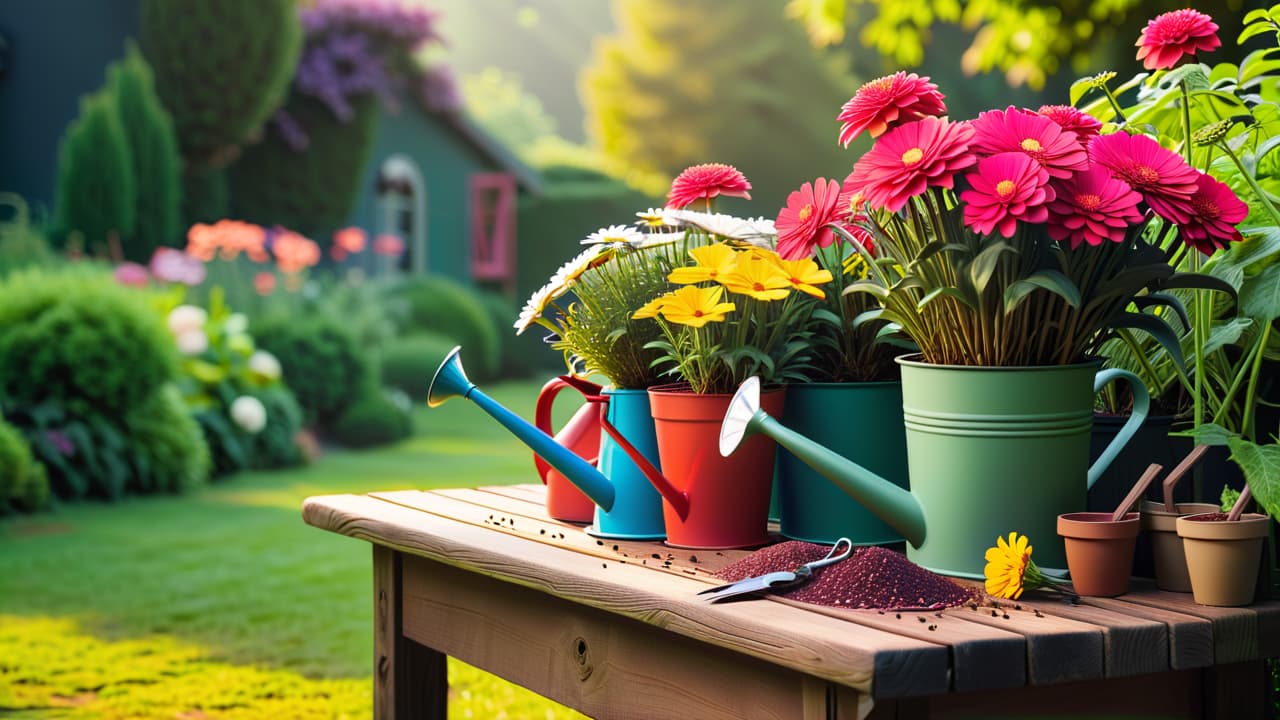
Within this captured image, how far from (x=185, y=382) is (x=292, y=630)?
3871 mm

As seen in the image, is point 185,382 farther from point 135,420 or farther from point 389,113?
point 389,113

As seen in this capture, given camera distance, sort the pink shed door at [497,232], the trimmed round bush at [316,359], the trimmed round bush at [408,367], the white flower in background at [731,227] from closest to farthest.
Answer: the white flower in background at [731,227] < the trimmed round bush at [316,359] < the trimmed round bush at [408,367] < the pink shed door at [497,232]

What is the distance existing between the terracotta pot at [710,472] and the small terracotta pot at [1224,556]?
0.50 m

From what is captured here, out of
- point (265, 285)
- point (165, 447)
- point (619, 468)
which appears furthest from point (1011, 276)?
point (265, 285)

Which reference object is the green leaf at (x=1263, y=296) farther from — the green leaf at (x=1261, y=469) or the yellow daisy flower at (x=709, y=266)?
the yellow daisy flower at (x=709, y=266)

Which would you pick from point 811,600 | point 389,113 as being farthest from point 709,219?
point 389,113

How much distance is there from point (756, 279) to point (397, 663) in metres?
0.89

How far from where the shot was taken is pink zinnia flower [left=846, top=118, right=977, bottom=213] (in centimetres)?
132

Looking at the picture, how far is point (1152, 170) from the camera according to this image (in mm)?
1351

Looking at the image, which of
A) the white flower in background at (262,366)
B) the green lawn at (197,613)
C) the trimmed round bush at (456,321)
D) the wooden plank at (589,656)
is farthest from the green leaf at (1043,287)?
the trimmed round bush at (456,321)

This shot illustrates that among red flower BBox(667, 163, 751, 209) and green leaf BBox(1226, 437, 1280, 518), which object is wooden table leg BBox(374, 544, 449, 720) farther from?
green leaf BBox(1226, 437, 1280, 518)

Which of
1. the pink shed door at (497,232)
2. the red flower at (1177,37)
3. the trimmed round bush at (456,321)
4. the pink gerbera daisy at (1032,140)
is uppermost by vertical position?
the pink shed door at (497,232)

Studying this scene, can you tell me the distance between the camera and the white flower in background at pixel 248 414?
746 centimetres

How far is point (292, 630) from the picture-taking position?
13.4 ft
